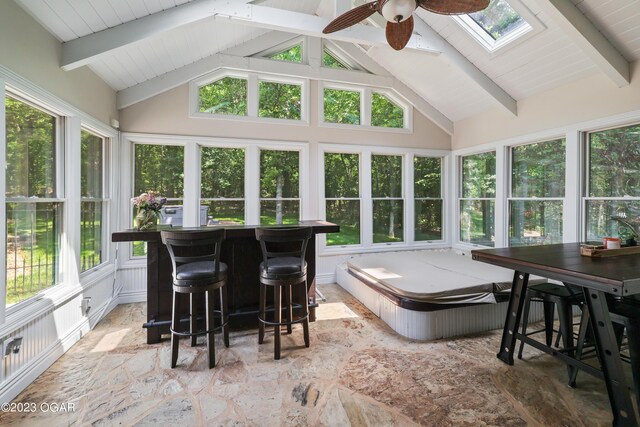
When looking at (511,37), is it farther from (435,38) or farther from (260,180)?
(260,180)

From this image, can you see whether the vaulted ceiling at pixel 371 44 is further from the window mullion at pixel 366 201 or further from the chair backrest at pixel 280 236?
the chair backrest at pixel 280 236

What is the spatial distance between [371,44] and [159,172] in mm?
3412

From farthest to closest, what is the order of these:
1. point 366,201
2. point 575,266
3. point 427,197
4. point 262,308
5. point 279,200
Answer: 1. point 427,197
2. point 366,201
3. point 279,200
4. point 262,308
5. point 575,266

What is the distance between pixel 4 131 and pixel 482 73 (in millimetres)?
5293

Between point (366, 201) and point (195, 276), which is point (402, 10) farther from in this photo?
point (366, 201)

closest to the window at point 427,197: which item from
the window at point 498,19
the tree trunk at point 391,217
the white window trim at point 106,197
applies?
the tree trunk at point 391,217

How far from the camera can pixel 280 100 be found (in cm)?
494

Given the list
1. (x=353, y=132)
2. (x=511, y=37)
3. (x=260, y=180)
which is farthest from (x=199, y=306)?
(x=511, y=37)

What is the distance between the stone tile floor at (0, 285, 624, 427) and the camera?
74.8 inches

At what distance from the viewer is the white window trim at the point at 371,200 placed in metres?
5.03

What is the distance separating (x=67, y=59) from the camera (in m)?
2.73

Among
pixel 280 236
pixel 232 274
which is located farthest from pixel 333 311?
pixel 280 236

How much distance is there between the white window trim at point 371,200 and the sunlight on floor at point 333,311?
122 cm

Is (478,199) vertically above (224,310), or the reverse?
(478,199)
